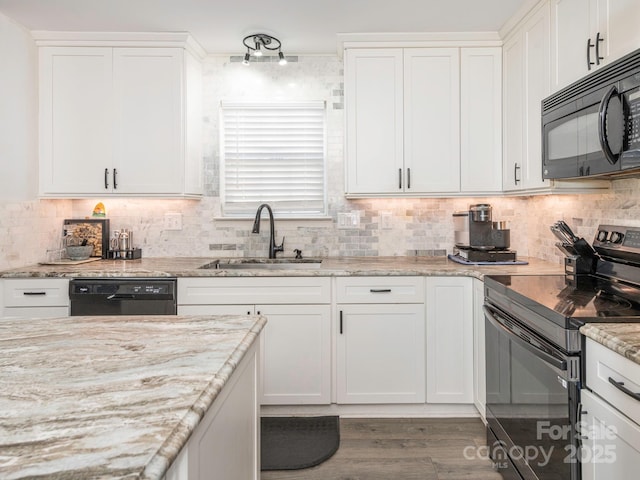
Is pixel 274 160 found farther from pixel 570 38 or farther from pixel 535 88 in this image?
pixel 570 38

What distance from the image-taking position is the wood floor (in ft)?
6.93

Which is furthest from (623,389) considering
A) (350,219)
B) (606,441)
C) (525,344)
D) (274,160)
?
(274,160)

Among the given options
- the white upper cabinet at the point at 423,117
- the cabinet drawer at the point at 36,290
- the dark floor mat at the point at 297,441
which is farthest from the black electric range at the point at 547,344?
the cabinet drawer at the point at 36,290

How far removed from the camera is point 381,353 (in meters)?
2.66

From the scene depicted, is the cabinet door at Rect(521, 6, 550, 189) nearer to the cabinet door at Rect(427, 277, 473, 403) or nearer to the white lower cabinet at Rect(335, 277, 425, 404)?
the cabinet door at Rect(427, 277, 473, 403)


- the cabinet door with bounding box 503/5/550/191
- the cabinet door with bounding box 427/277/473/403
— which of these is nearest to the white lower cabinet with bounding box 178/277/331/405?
the cabinet door with bounding box 427/277/473/403

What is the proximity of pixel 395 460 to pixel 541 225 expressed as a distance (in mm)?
1823

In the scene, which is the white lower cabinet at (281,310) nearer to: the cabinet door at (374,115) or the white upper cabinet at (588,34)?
the cabinet door at (374,115)

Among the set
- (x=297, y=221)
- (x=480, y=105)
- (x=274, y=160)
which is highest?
(x=480, y=105)

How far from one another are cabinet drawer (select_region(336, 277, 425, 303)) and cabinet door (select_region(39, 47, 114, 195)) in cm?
173

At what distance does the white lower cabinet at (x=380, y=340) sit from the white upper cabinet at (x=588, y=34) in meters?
1.34

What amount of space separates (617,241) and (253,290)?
6.22 feet

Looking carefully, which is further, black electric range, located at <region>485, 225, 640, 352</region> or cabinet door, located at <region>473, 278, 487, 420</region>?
cabinet door, located at <region>473, 278, 487, 420</region>

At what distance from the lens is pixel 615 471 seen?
1.22 m
